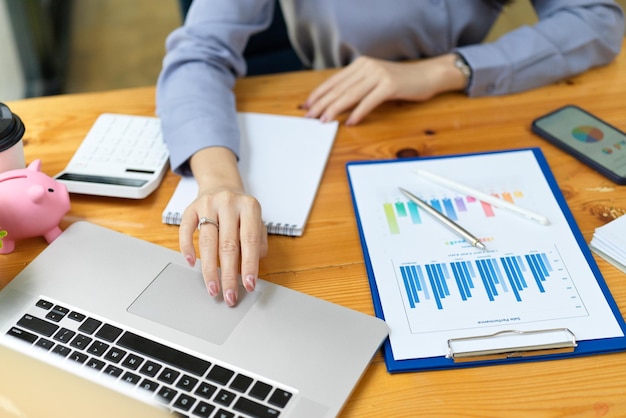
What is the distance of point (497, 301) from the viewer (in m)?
0.69

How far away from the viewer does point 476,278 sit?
717 mm

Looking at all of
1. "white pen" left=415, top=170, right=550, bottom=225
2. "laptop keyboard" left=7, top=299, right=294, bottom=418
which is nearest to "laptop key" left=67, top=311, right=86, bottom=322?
"laptop keyboard" left=7, top=299, right=294, bottom=418

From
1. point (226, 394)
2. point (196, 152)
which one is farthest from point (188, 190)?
Result: point (226, 394)

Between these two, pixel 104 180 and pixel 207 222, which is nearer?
pixel 207 222

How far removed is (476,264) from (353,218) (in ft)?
0.53

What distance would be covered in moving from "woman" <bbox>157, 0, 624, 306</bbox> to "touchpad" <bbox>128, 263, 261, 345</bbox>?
0.18ft

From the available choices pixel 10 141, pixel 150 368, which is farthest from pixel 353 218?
pixel 10 141

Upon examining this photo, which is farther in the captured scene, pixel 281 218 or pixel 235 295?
pixel 281 218

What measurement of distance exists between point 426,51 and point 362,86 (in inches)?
10.2

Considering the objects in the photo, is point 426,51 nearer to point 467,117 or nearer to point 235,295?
point 467,117

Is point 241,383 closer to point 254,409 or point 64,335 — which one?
point 254,409

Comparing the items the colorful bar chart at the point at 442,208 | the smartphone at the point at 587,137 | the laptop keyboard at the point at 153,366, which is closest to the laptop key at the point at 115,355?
the laptop keyboard at the point at 153,366

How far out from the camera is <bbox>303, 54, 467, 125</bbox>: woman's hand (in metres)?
0.98

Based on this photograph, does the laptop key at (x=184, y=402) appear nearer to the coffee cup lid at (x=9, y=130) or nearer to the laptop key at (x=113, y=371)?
the laptop key at (x=113, y=371)
